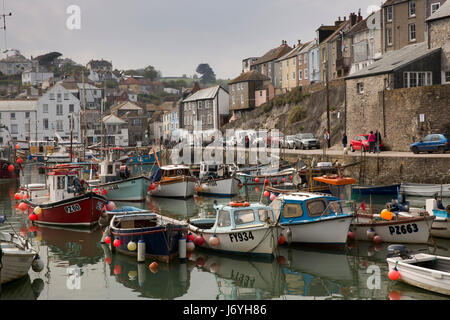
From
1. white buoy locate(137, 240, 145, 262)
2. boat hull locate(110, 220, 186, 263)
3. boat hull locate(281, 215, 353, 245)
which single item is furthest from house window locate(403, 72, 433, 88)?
white buoy locate(137, 240, 145, 262)

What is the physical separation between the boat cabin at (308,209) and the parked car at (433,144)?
16.0m

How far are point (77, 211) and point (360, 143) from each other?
22.4 meters

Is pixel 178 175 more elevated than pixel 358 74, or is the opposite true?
pixel 358 74

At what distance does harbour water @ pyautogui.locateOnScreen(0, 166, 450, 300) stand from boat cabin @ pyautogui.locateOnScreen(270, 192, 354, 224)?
42.0 inches

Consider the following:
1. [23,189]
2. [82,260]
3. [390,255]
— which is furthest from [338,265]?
[23,189]

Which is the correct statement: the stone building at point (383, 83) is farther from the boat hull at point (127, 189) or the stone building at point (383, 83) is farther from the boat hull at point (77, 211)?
the boat hull at point (77, 211)

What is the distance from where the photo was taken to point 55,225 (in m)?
23.9

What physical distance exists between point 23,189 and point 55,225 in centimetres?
558

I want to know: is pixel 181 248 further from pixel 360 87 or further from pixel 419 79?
pixel 360 87

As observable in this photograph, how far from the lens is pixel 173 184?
3381 centimetres

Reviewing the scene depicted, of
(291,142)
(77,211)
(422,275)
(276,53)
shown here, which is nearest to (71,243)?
(77,211)

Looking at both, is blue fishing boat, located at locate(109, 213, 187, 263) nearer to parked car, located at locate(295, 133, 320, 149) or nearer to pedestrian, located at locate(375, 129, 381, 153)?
pedestrian, located at locate(375, 129, 381, 153)
